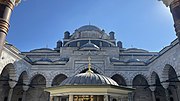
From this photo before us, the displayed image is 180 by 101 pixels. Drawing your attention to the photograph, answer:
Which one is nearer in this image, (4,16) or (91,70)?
(4,16)

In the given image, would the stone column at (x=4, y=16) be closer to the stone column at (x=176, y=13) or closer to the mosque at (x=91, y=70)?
the stone column at (x=176, y=13)

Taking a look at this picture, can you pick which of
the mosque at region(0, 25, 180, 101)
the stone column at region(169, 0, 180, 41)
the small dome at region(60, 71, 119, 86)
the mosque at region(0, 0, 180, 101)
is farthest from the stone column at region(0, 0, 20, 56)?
the mosque at region(0, 25, 180, 101)

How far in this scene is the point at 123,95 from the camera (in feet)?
14.8

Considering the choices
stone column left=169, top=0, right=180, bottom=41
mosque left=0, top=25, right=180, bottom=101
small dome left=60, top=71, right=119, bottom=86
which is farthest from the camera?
mosque left=0, top=25, right=180, bottom=101

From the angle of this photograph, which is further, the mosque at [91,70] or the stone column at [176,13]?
the mosque at [91,70]

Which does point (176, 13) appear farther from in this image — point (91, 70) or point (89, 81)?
point (91, 70)

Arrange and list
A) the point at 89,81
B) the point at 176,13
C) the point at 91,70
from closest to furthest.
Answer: the point at 176,13
the point at 89,81
the point at 91,70

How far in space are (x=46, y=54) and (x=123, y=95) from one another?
1676 cm

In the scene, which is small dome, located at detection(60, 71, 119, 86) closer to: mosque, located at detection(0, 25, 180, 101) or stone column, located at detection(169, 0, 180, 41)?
stone column, located at detection(169, 0, 180, 41)

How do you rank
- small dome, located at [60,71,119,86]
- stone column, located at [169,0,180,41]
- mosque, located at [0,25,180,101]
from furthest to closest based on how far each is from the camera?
mosque, located at [0,25,180,101], small dome, located at [60,71,119,86], stone column, located at [169,0,180,41]

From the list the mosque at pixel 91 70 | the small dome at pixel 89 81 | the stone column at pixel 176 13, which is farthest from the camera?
the mosque at pixel 91 70

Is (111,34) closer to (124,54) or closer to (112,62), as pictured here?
(124,54)

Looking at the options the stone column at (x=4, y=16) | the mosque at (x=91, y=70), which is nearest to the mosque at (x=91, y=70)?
the mosque at (x=91, y=70)

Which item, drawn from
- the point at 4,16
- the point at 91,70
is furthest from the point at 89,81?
the point at 91,70
